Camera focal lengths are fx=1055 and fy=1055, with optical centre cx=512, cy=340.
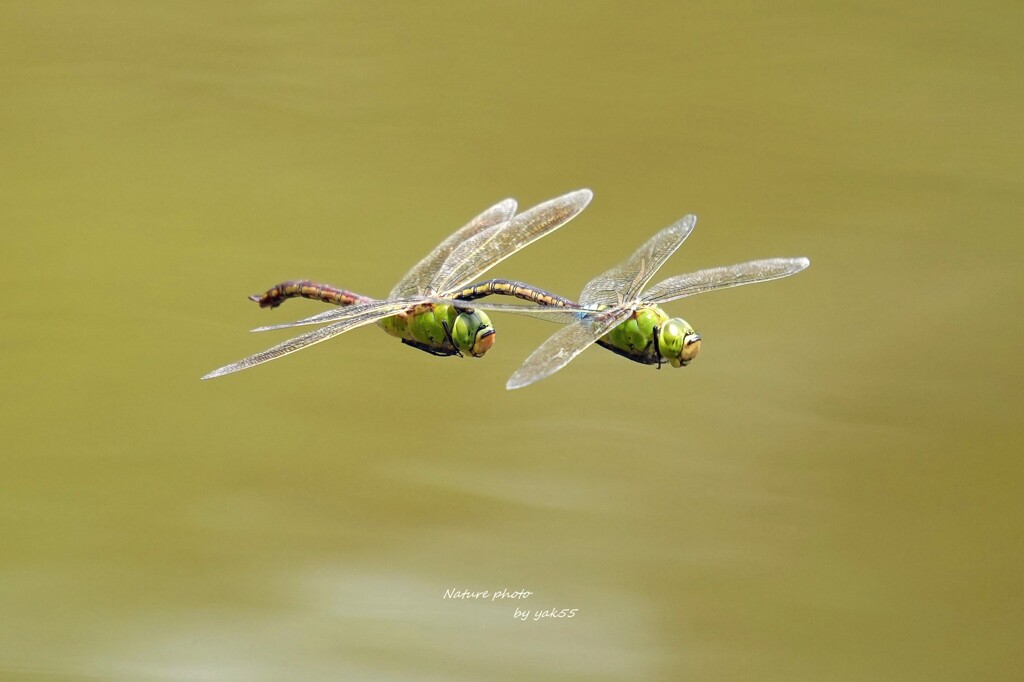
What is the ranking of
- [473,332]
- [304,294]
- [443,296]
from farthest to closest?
[304,294] → [443,296] → [473,332]

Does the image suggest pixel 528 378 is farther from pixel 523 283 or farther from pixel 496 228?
pixel 496 228

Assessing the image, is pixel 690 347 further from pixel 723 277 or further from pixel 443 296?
pixel 443 296

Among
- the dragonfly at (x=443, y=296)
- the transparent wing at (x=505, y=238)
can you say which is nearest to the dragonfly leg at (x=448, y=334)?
the dragonfly at (x=443, y=296)

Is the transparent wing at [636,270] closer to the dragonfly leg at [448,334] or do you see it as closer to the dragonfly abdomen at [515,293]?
the dragonfly abdomen at [515,293]

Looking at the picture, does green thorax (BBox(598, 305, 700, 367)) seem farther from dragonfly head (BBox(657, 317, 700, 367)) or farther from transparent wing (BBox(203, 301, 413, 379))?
transparent wing (BBox(203, 301, 413, 379))

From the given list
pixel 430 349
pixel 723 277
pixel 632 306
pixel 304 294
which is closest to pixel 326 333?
pixel 430 349

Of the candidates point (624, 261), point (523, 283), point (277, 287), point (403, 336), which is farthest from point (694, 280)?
point (277, 287)
